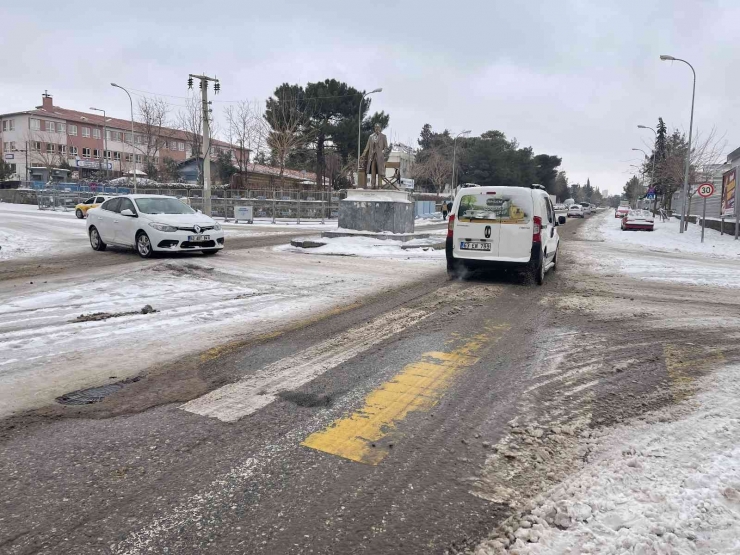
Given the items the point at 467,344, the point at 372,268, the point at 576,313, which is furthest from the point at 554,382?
the point at 372,268

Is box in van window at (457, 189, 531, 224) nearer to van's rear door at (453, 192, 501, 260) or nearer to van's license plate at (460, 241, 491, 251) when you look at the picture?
van's rear door at (453, 192, 501, 260)

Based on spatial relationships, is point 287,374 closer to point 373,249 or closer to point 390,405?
point 390,405

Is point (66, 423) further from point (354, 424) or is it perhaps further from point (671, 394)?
point (671, 394)

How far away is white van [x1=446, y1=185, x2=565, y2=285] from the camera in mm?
9867

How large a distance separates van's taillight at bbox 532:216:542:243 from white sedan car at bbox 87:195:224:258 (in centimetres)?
764

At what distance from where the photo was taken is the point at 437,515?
2723 millimetres

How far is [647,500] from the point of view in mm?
2816

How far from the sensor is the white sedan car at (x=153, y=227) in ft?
41.2

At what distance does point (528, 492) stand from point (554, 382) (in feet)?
6.39

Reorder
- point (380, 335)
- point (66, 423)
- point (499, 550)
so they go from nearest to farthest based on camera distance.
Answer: point (499, 550), point (66, 423), point (380, 335)

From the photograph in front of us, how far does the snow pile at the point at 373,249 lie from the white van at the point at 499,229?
4.04 meters

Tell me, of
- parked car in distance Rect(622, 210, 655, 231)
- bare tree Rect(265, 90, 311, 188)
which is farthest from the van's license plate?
bare tree Rect(265, 90, 311, 188)

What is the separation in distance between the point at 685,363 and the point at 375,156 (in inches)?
540

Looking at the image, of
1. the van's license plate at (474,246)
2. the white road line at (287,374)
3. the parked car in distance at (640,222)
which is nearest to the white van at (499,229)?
the van's license plate at (474,246)
